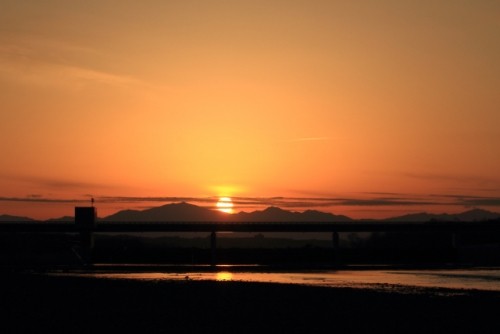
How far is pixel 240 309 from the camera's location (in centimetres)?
3538

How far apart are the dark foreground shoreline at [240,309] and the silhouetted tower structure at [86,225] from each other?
8189cm

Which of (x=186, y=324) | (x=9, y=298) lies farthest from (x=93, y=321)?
(x=9, y=298)

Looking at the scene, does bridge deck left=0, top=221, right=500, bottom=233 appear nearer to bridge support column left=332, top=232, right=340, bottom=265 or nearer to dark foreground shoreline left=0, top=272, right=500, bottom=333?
bridge support column left=332, top=232, right=340, bottom=265

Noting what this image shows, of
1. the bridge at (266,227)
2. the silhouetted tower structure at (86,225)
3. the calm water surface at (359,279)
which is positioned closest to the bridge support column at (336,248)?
the bridge at (266,227)

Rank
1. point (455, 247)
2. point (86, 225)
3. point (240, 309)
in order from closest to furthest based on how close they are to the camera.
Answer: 1. point (240, 309)
2. point (86, 225)
3. point (455, 247)

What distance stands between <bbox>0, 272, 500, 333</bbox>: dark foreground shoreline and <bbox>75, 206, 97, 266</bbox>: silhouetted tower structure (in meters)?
81.9

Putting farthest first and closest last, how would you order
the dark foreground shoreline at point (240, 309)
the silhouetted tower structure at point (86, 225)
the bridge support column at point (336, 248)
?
the bridge support column at point (336, 248) < the silhouetted tower structure at point (86, 225) < the dark foreground shoreline at point (240, 309)

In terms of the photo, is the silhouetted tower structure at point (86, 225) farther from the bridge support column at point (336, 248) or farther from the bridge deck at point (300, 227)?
the bridge support column at point (336, 248)

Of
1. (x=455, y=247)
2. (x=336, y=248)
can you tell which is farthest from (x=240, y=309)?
(x=455, y=247)

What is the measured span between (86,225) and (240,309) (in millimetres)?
104574

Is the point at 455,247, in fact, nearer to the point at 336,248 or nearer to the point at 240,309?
the point at 336,248

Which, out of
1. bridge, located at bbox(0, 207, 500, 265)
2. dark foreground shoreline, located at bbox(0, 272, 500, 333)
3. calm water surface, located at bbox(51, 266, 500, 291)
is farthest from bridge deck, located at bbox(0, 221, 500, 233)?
dark foreground shoreline, located at bbox(0, 272, 500, 333)

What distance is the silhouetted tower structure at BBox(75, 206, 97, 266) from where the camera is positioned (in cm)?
13162

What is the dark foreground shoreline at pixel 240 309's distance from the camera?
2855 centimetres
